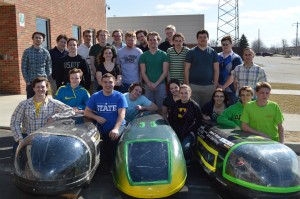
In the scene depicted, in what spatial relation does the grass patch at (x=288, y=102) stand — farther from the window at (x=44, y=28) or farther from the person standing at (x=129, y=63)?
the window at (x=44, y=28)

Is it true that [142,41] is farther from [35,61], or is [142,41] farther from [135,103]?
[35,61]

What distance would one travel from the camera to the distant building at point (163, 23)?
32.9m

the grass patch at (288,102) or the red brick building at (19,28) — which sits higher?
the red brick building at (19,28)

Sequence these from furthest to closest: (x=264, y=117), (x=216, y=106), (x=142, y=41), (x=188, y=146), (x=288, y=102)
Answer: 1. (x=288, y=102)
2. (x=142, y=41)
3. (x=216, y=106)
4. (x=188, y=146)
5. (x=264, y=117)

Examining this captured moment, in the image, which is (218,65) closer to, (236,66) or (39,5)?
(236,66)

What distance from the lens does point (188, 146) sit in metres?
4.83

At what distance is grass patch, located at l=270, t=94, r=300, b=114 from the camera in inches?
363

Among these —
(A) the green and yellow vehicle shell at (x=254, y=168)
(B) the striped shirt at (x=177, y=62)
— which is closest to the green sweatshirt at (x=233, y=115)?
(A) the green and yellow vehicle shell at (x=254, y=168)

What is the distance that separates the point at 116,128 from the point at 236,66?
2.61 m

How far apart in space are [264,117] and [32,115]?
3.34 m

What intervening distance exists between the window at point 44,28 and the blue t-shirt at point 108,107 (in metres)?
8.28

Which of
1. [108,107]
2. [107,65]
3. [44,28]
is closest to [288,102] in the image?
[107,65]

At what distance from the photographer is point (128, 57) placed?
632 centimetres

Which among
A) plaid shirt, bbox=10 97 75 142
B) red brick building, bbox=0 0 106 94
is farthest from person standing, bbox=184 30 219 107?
red brick building, bbox=0 0 106 94
